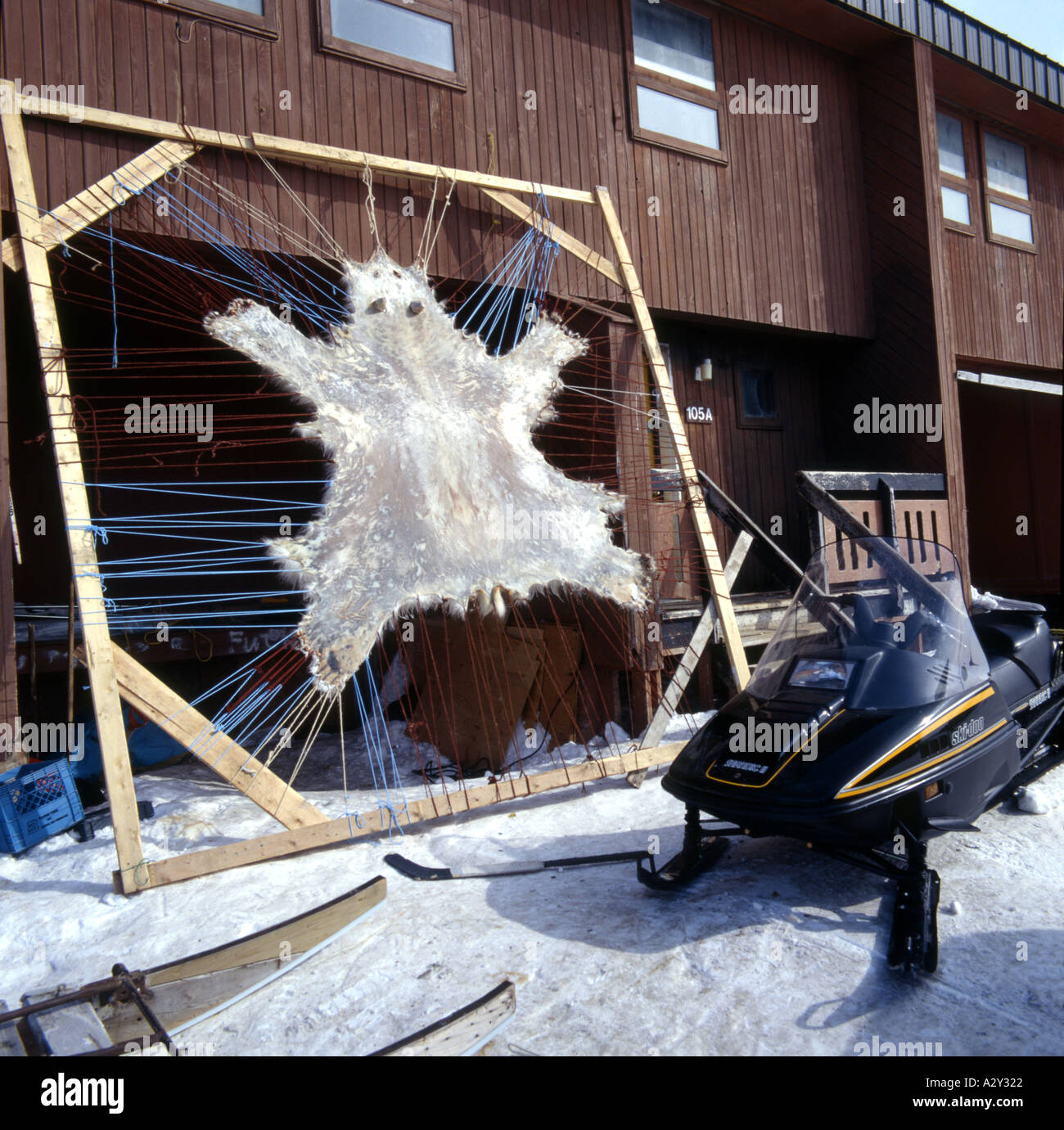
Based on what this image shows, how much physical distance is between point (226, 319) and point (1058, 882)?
4948 mm

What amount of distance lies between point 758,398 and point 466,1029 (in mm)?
7926

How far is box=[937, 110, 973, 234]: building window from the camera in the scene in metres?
10.2

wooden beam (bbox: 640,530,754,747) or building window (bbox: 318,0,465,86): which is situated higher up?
building window (bbox: 318,0,465,86)

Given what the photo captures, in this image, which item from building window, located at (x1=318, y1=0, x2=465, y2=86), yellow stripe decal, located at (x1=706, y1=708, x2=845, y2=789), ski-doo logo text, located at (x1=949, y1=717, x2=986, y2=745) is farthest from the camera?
building window, located at (x1=318, y1=0, x2=465, y2=86)

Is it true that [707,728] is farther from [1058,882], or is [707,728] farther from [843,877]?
[1058,882]

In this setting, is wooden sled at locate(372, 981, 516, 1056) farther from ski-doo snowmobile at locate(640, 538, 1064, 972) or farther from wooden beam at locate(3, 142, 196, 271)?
wooden beam at locate(3, 142, 196, 271)

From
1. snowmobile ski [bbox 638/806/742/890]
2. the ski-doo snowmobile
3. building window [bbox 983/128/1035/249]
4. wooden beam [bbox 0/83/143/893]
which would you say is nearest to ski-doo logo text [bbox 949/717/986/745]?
the ski-doo snowmobile

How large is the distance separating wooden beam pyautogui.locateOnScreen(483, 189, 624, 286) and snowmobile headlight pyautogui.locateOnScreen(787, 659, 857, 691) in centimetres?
373

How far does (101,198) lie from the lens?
447cm

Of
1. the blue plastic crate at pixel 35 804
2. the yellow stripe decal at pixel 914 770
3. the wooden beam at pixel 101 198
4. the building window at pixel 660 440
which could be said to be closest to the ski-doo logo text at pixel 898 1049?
the yellow stripe decal at pixel 914 770

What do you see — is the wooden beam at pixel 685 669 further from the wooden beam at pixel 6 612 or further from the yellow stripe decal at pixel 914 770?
the wooden beam at pixel 6 612

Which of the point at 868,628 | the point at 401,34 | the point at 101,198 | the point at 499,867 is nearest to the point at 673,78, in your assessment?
the point at 401,34

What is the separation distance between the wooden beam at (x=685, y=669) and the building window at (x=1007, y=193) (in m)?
7.61

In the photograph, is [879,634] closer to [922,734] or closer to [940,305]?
[922,734]
